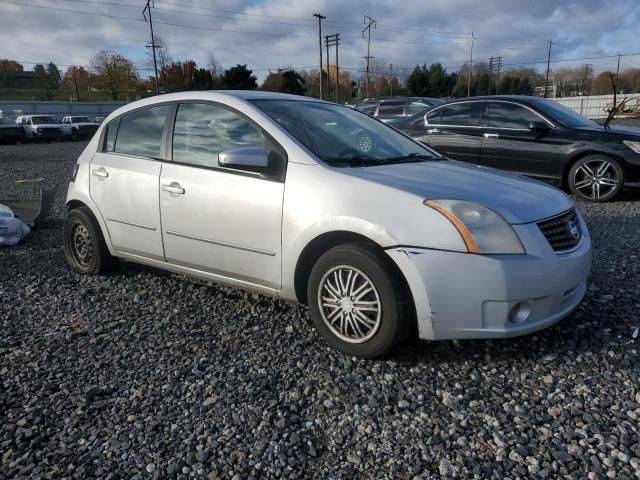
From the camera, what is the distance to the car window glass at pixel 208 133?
361cm

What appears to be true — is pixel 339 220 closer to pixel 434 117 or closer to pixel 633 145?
pixel 633 145

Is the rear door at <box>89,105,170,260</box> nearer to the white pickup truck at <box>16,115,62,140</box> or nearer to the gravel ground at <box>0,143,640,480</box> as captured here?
the gravel ground at <box>0,143,640,480</box>

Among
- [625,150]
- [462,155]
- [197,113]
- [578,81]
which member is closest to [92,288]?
[197,113]

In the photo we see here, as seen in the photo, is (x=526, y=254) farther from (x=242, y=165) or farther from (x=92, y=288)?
(x=92, y=288)

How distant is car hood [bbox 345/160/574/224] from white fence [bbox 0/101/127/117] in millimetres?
48991

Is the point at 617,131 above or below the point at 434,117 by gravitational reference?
below

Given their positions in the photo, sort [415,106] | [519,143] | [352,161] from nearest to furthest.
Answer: [352,161] < [519,143] < [415,106]

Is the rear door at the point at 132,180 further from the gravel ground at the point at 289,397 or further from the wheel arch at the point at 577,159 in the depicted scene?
the wheel arch at the point at 577,159

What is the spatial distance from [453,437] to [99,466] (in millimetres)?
1543

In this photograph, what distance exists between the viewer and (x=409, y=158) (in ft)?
12.5

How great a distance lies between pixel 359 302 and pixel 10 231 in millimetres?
4709

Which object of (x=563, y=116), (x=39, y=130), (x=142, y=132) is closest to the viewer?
(x=142, y=132)

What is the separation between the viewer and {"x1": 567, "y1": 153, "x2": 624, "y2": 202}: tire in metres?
7.45

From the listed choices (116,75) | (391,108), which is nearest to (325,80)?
(116,75)
